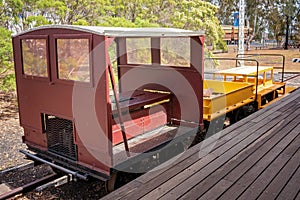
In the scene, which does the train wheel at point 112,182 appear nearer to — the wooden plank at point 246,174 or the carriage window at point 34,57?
the wooden plank at point 246,174

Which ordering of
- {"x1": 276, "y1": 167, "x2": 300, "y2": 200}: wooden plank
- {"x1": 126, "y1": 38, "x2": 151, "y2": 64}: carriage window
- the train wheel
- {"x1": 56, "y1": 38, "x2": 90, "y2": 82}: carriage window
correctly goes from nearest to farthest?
{"x1": 276, "y1": 167, "x2": 300, "y2": 200}: wooden plank, {"x1": 56, "y1": 38, "x2": 90, "y2": 82}: carriage window, the train wheel, {"x1": 126, "y1": 38, "x2": 151, "y2": 64}: carriage window

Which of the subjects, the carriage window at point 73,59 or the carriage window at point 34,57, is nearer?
the carriage window at point 73,59

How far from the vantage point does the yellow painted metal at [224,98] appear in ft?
18.6

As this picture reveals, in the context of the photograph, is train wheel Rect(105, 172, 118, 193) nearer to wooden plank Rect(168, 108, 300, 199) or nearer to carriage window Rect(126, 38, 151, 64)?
wooden plank Rect(168, 108, 300, 199)

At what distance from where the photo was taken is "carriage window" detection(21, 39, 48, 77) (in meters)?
4.43

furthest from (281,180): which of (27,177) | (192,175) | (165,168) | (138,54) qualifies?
(138,54)

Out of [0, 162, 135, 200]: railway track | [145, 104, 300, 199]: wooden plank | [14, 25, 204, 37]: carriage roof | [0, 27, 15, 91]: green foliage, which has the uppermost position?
[14, 25, 204, 37]: carriage roof

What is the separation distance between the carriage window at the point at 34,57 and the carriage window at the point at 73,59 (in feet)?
0.98

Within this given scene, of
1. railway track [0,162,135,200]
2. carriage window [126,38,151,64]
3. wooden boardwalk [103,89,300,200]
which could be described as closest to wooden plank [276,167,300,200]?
wooden boardwalk [103,89,300,200]

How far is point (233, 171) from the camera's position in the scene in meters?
3.41

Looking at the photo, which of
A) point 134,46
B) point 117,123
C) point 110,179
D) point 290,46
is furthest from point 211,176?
point 290,46

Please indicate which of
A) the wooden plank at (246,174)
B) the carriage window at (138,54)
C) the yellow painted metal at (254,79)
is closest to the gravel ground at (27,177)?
the wooden plank at (246,174)

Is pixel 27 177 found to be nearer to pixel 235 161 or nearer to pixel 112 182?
pixel 112 182

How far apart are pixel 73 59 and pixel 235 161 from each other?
230 cm
